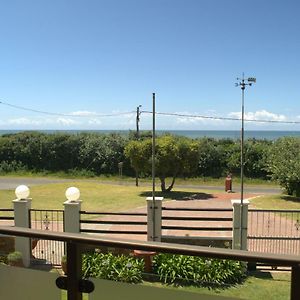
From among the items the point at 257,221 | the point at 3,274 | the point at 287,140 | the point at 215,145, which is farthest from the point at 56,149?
the point at 3,274

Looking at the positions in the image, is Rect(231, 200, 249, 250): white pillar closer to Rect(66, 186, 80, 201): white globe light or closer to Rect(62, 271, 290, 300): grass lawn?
Rect(66, 186, 80, 201): white globe light

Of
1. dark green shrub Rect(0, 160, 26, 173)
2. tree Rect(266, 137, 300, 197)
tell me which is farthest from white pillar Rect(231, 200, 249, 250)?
dark green shrub Rect(0, 160, 26, 173)

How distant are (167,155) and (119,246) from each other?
15.2 metres

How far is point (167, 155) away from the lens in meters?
16.6

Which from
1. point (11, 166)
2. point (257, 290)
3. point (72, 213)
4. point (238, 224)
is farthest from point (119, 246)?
point (11, 166)

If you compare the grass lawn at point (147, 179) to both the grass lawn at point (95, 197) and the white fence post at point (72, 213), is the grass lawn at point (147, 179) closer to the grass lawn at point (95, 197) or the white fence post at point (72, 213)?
the grass lawn at point (95, 197)

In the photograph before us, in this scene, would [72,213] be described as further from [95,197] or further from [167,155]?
[167,155]

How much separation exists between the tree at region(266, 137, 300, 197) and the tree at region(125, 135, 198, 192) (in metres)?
3.51

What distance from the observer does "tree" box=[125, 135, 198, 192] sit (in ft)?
54.6

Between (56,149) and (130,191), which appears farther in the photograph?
(56,149)

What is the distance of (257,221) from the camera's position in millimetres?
10789

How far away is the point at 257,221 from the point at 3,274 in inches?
388

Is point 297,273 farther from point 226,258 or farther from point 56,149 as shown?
point 56,149

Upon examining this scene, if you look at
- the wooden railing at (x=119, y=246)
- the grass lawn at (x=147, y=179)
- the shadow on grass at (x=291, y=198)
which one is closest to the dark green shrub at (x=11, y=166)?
the grass lawn at (x=147, y=179)
